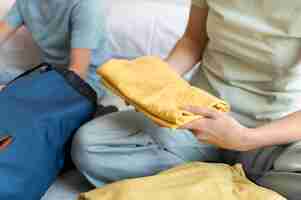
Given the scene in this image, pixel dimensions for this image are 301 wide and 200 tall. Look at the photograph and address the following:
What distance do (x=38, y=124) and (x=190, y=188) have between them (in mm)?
386

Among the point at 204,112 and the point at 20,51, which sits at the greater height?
the point at 204,112

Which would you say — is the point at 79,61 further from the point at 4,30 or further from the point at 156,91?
the point at 156,91

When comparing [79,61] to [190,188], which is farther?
[79,61]

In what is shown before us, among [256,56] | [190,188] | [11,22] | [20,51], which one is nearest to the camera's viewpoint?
[190,188]

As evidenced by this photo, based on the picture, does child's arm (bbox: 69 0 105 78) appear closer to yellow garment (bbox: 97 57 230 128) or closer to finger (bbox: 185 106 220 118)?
yellow garment (bbox: 97 57 230 128)

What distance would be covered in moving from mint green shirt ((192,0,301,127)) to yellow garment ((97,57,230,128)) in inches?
4.2

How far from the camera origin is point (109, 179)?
1.14 m

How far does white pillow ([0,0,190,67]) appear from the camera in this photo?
5.08 feet

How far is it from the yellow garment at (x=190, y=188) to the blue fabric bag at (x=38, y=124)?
175 millimetres

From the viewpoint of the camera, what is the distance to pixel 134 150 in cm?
113

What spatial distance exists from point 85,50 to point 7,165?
43cm

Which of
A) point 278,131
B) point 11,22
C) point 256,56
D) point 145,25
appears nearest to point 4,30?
point 11,22

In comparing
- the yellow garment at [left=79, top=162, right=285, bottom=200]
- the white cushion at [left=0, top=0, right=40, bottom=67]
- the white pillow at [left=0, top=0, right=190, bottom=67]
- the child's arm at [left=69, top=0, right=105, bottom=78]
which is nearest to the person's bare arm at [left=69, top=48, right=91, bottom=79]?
the child's arm at [left=69, top=0, right=105, bottom=78]

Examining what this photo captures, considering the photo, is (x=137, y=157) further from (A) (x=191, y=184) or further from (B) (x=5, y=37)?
(B) (x=5, y=37)
